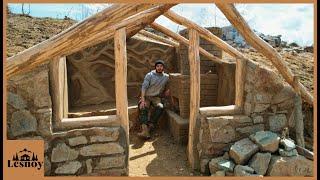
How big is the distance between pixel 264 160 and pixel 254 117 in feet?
3.04

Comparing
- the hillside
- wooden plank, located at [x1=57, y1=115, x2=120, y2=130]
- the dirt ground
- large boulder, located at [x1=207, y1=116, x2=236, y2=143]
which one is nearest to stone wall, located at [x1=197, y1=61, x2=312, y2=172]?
large boulder, located at [x1=207, y1=116, x2=236, y2=143]

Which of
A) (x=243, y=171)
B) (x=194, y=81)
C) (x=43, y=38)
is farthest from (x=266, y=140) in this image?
(x=43, y=38)

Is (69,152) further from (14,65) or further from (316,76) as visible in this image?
(316,76)

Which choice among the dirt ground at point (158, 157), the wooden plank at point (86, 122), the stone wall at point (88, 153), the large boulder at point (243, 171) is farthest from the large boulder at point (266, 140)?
the wooden plank at point (86, 122)

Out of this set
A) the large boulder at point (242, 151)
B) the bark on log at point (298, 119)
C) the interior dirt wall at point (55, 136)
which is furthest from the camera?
the bark on log at point (298, 119)

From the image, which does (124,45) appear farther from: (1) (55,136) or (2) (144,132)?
(2) (144,132)

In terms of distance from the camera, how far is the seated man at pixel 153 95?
7508 millimetres

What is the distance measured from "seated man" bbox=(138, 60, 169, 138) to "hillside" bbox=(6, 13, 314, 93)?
271 cm

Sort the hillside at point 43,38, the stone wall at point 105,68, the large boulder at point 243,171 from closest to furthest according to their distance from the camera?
the large boulder at point 243,171 → the stone wall at point 105,68 → the hillside at point 43,38

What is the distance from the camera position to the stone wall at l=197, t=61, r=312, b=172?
6086 millimetres

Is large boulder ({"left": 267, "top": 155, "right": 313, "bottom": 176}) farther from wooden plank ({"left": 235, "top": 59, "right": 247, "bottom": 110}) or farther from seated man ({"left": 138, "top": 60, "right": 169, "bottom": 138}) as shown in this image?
seated man ({"left": 138, "top": 60, "right": 169, "bottom": 138})

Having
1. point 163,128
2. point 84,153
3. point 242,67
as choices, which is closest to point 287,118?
point 242,67

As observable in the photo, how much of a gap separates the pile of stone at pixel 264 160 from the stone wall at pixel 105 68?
13.1 ft

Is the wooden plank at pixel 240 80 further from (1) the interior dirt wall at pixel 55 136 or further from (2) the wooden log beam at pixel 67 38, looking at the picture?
(2) the wooden log beam at pixel 67 38
